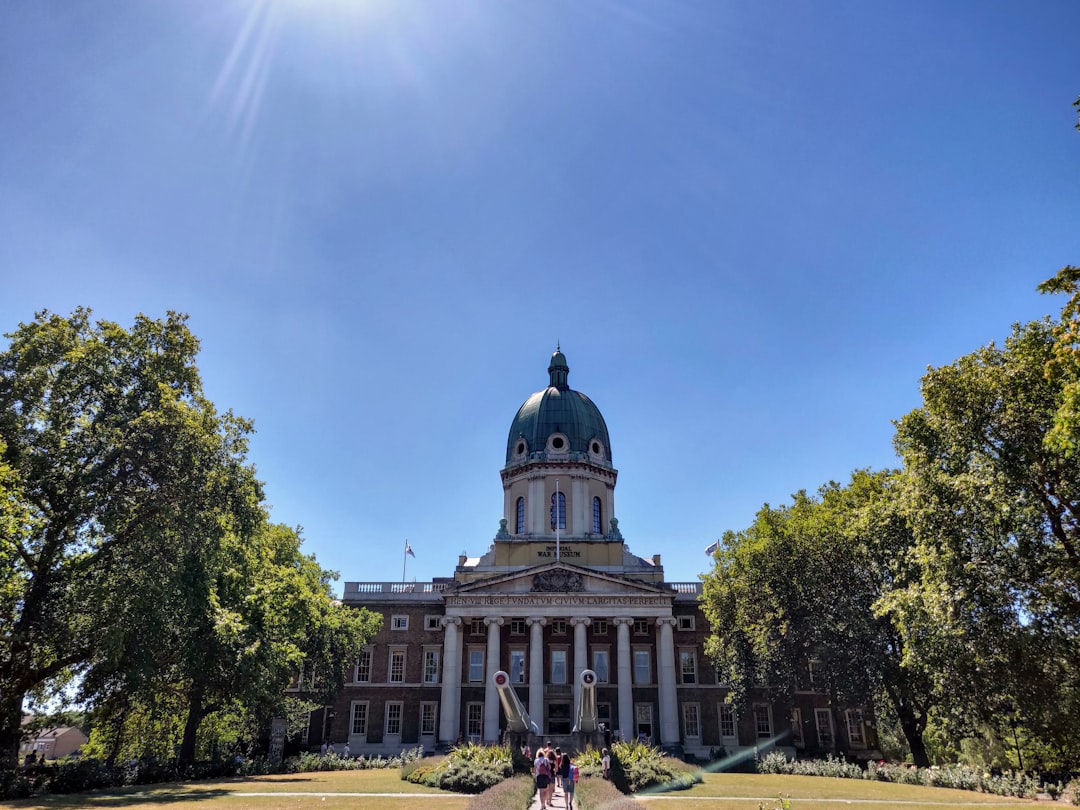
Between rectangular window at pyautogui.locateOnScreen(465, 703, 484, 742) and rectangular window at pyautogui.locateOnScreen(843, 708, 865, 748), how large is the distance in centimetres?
2540

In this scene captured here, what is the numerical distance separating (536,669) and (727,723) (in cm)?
1413

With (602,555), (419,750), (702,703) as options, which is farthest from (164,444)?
(702,703)

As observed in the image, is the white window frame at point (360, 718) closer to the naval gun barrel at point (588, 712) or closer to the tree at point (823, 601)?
the naval gun barrel at point (588, 712)

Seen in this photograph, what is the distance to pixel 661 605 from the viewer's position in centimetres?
5069

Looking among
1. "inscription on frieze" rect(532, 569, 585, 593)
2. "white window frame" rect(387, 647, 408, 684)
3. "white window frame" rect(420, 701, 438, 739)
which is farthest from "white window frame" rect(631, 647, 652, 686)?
"white window frame" rect(387, 647, 408, 684)

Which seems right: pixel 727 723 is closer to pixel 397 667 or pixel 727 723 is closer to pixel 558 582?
pixel 558 582

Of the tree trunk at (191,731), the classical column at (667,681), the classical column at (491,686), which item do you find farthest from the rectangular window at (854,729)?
the tree trunk at (191,731)

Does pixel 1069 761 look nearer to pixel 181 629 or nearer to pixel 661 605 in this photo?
pixel 661 605

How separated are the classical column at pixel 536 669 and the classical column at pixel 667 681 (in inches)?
317

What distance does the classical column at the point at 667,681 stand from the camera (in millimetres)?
47344

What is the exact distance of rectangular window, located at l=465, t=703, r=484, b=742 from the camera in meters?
50.9

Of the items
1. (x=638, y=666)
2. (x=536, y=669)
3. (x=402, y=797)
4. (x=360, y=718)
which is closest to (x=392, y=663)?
(x=360, y=718)

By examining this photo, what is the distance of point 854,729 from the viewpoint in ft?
165

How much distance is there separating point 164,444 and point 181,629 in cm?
702
